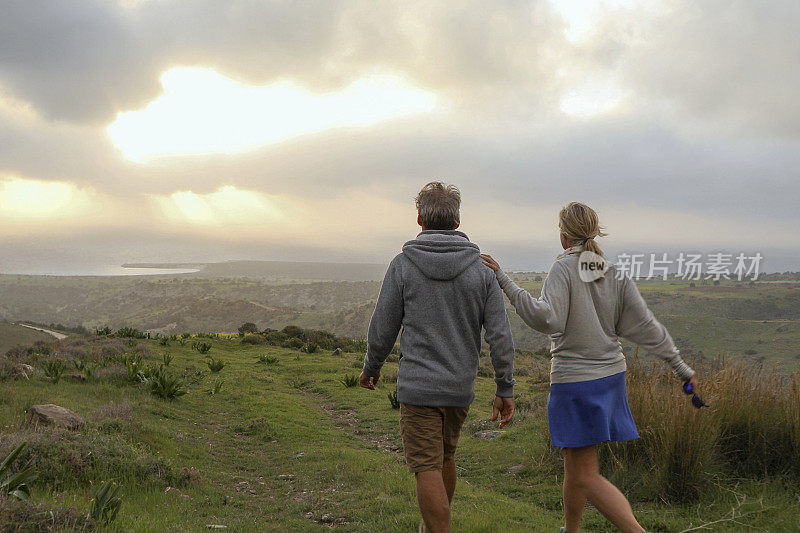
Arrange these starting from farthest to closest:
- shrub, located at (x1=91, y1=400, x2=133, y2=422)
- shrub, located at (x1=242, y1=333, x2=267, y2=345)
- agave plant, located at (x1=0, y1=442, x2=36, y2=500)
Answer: shrub, located at (x1=242, y1=333, x2=267, y2=345), shrub, located at (x1=91, y1=400, x2=133, y2=422), agave plant, located at (x1=0, y1=442, x2=36, y2=500)

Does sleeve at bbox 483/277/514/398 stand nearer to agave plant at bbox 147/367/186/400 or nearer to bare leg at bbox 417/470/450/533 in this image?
bare leg at bbox 417/470/450/533

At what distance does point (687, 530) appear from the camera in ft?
13.6

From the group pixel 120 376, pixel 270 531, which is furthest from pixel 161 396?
pixel 270 531

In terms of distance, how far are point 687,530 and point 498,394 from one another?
2133 millimetres

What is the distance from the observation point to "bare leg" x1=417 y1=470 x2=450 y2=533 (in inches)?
126

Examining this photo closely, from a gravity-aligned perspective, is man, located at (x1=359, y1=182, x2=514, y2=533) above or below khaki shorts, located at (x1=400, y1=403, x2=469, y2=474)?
above

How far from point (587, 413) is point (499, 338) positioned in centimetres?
71

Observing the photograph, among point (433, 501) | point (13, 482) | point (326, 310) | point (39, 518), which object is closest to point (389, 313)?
point (433, 501)

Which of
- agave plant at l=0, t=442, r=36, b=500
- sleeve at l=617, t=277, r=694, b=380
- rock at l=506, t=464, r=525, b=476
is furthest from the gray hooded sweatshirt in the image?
rock at l=506, t=464, r=525, b=476

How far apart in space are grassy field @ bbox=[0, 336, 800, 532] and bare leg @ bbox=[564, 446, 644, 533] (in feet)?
4.17

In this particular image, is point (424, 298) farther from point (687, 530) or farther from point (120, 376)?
point (120, 376)

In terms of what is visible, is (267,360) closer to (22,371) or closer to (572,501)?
(22,371)

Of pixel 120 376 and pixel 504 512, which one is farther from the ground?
pixel 504 512

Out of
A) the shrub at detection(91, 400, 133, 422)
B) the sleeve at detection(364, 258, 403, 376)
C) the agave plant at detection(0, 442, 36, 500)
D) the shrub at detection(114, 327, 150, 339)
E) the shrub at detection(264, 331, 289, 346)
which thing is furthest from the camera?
the shrub at detection(264, 331, 289, 346)
